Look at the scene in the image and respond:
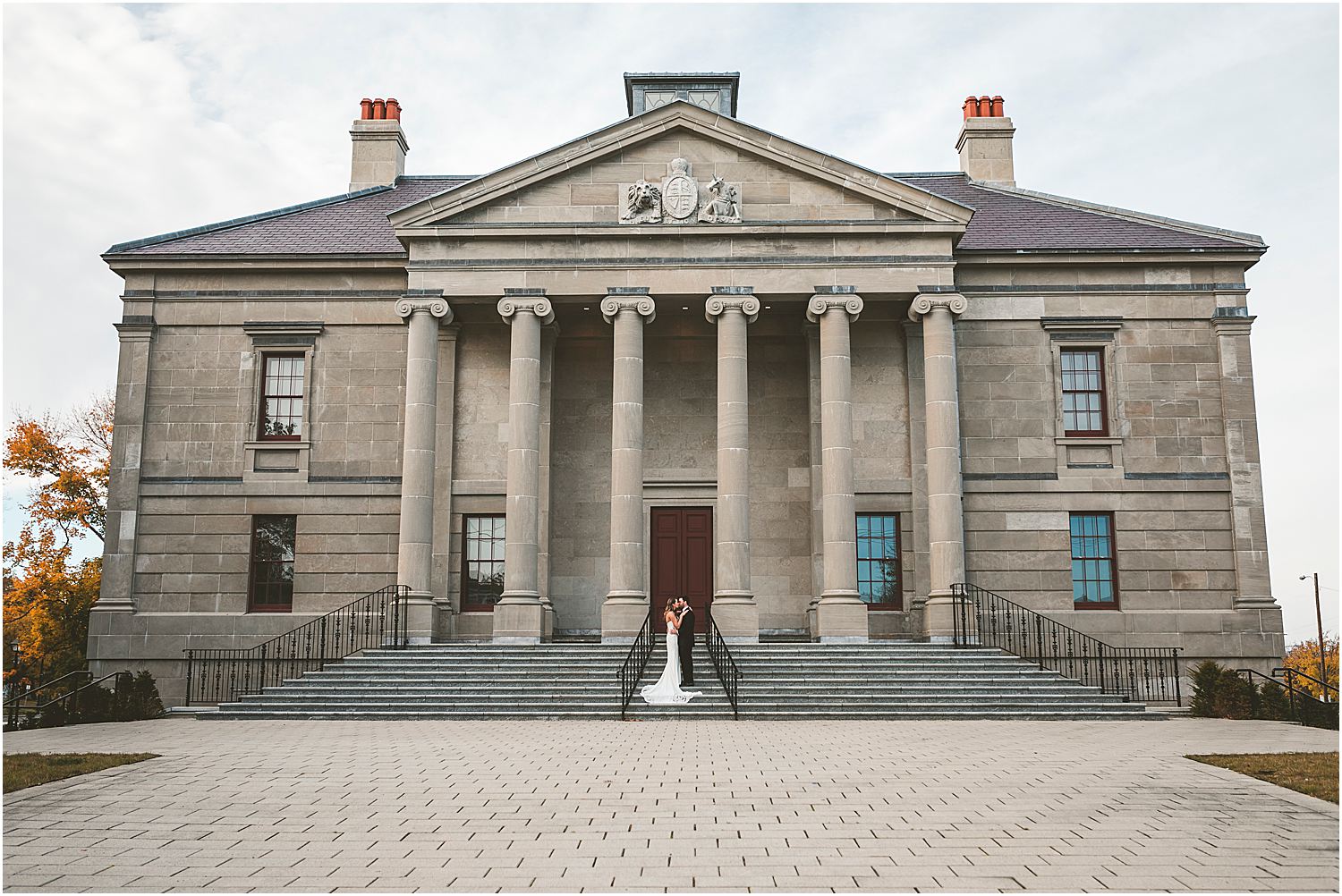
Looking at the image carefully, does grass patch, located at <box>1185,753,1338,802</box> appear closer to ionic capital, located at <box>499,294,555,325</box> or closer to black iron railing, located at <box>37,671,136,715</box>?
ionic capital, located at <box>499,294,555,325</box>

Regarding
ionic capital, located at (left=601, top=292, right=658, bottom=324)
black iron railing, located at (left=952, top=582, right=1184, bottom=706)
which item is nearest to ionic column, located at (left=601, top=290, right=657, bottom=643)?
ionic capital, located at (left=601, top=292, right=658, bottom=324)

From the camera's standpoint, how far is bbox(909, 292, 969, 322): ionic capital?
25.9 m

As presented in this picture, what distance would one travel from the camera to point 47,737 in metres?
18.0

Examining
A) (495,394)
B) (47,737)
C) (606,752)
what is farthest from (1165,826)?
(495,394)

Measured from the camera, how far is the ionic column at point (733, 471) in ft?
79.8

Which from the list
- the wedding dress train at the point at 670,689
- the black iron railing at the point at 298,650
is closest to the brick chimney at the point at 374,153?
the black iron railing at the point at 298,650

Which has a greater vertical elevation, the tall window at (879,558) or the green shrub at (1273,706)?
the tall window at (879,558)

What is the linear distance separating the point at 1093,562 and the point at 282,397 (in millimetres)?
20469

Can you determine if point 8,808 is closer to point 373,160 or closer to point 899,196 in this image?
point 899,196

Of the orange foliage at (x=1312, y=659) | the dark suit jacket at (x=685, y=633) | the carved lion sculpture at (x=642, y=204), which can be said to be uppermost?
the carved lion sculpture at (x=642, y=204)

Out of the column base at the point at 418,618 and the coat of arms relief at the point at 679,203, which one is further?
the coat of arms relief at the point at 679,203

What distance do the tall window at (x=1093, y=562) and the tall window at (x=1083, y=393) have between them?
2.19m

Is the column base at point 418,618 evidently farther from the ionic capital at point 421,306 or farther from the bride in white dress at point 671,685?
the ionic capital at point 421,306

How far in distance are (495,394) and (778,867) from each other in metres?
21.4
